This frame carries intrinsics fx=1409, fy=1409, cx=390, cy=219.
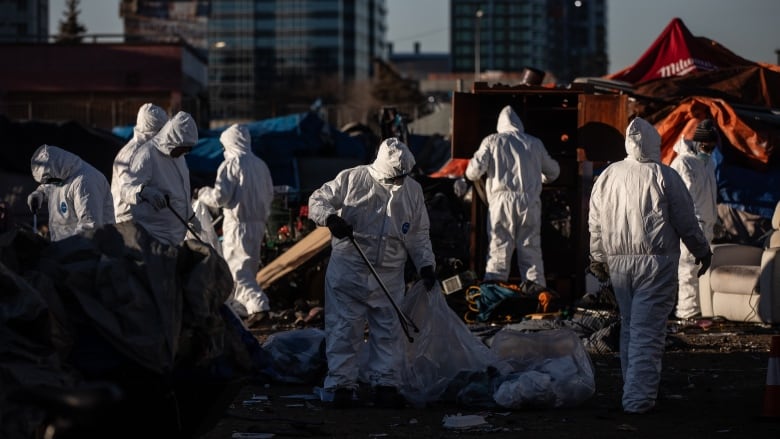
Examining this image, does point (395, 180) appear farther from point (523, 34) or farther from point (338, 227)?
point (523, 34)

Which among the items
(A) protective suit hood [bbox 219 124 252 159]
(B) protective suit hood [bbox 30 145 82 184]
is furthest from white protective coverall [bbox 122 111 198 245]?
(A) protective suit hood [bbox 219 124 252 159]

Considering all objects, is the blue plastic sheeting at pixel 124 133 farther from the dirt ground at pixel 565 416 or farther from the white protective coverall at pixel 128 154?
the dirt ground at pixel 565 416

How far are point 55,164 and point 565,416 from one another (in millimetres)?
4827

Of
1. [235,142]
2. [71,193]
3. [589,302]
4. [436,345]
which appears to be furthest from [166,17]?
[436,345]

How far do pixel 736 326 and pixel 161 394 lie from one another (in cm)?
913

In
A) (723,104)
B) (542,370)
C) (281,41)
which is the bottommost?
(542,370)

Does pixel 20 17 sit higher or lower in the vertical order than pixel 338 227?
higher

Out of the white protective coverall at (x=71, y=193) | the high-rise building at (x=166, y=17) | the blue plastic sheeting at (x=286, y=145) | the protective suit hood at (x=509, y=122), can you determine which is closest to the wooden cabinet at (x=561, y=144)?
the protective suit hood at (x=509, y=122)

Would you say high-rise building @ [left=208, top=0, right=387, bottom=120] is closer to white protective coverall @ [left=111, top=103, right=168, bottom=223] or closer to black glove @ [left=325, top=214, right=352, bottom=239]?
white protective coverall @ [left=111, top=103, right=168, bottom=223]

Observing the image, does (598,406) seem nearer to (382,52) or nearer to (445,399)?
(445,399)

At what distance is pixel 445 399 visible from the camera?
920 cm

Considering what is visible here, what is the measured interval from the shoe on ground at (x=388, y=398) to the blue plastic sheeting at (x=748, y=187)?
9442 millimetres

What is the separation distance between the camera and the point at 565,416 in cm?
852

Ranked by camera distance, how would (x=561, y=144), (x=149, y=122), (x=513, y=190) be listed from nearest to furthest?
(x=149, y=122) < (x=513, y=190) < (x=561, y=144)
